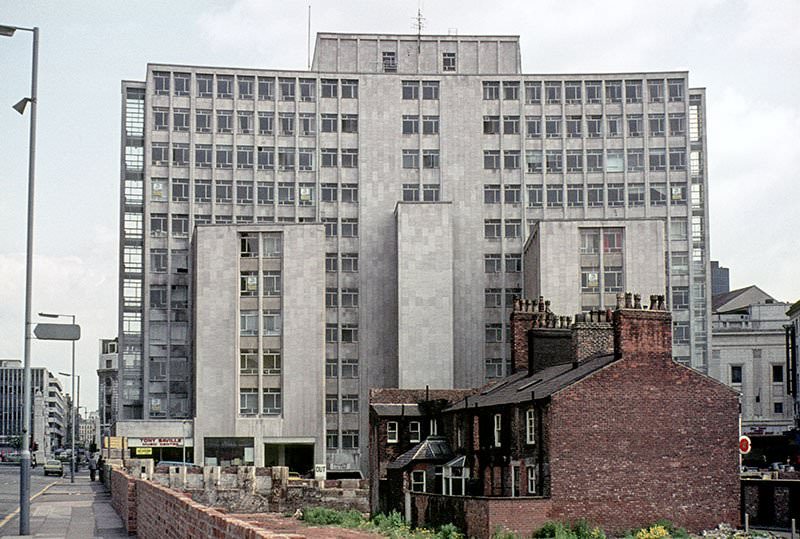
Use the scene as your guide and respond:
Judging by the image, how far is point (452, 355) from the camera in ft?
346

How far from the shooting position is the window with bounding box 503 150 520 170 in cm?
11538

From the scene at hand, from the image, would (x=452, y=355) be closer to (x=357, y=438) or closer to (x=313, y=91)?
(x=357, y=438)

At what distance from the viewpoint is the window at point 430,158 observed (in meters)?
115

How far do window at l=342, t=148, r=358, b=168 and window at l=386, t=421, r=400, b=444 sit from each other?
44228 mm

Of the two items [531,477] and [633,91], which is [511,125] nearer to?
[633,91]

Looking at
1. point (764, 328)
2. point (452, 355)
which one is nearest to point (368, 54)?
point (452, 355)

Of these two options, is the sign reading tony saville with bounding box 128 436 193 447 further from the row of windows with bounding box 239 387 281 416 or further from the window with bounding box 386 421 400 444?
the window with bounding box 386 421 400 444

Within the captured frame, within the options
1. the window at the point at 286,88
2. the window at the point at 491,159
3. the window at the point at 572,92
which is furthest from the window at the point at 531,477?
the window at the point at 572,92

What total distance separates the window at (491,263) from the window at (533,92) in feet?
50.9

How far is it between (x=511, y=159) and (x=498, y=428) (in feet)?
197

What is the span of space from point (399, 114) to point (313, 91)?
27.8 ft

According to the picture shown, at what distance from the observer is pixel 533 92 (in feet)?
381

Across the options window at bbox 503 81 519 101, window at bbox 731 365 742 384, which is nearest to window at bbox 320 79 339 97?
window at bbox 503 81 519 101

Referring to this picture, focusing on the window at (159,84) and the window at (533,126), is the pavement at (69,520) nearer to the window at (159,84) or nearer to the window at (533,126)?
the window at (159,84)
